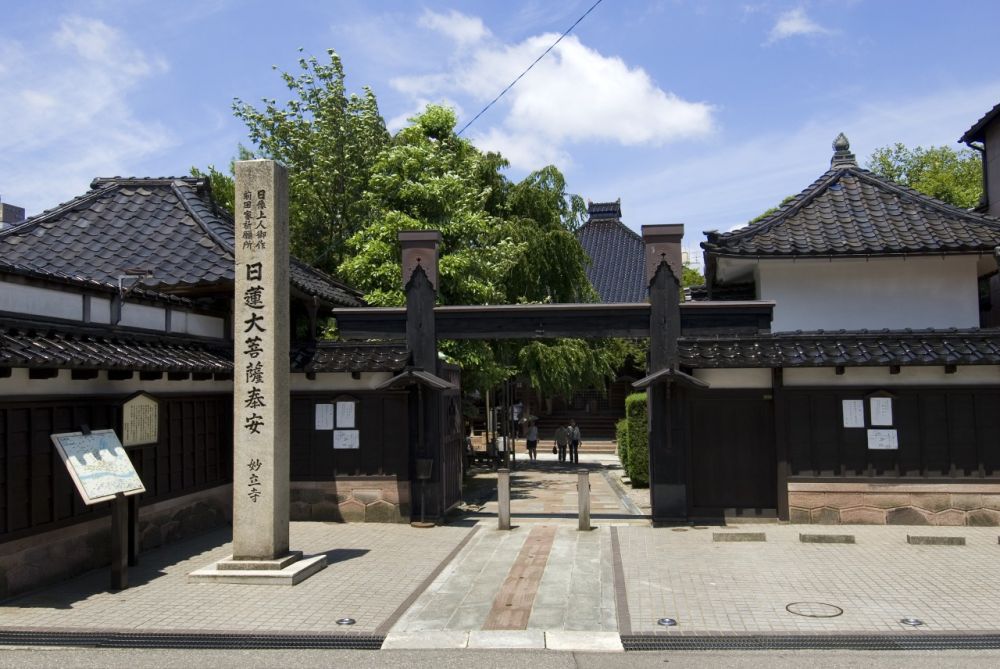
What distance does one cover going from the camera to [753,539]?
43.6 ft

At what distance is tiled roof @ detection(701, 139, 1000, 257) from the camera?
16625 millimetres

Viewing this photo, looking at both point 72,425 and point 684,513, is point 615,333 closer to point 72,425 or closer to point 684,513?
point 684,513

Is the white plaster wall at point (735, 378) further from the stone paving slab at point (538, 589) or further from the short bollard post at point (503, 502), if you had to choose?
the short bollard post at point (503, 502)

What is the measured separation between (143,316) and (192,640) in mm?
6351

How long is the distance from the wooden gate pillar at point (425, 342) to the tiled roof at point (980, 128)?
620 inches

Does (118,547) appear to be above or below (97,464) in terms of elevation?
below

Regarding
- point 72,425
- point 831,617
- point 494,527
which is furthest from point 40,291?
point 831,617

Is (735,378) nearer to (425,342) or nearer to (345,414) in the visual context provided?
(425,342)

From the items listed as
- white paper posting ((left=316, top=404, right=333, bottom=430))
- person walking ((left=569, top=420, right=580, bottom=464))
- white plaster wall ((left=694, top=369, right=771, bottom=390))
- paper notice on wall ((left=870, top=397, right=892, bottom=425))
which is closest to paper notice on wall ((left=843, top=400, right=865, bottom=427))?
paper notice on wall ((left=870, top=397, right=892, bottom=425))

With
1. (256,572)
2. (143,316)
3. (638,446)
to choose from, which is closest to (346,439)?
(143,316)

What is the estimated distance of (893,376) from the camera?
14414mm

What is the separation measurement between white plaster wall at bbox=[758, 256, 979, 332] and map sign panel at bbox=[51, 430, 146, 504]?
13058 millimetres

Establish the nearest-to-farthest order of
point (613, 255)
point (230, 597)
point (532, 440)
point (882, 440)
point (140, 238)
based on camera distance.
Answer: point (230, 597) < point (882, 440) < point (140, 238) < point (532, 440) < point (613, 255)

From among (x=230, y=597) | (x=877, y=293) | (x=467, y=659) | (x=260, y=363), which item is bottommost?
(x=467, y=659)
